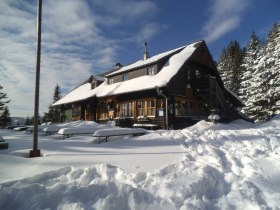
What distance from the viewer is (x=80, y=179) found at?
5.00 m

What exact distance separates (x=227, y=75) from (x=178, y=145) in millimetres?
34441

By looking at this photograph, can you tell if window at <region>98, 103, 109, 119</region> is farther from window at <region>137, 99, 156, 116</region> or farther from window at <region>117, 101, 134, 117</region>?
window at <region>137, 99, 156, 116</region>

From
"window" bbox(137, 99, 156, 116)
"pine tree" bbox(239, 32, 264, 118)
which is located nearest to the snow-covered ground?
"window" bbox(137, 99, 156, 116)

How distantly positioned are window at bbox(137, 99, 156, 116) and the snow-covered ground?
39.7 feet

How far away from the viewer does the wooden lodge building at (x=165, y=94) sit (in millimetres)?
18922

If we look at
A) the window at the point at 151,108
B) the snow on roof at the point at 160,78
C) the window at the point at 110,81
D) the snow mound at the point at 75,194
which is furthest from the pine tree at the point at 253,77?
the snow mound at the point at 75,194

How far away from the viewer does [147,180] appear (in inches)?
195

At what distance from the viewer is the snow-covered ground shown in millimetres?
4048

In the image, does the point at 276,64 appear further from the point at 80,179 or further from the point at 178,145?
the point at 80,179

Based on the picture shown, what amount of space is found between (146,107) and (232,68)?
86.6 ft

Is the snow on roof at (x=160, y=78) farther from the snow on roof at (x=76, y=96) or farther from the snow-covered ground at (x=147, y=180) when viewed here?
the snow-covered ground at (x=147, y=180)

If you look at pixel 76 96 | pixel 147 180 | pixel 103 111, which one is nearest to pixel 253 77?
pixel 103 111

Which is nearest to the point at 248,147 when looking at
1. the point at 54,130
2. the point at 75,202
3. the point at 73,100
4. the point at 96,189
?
the point at 96,189

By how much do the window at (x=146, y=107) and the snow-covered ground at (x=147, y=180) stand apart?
12.1 metres
